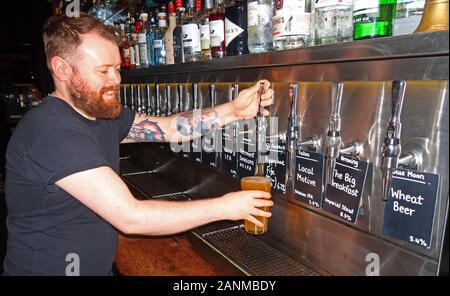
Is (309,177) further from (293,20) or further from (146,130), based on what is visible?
(146,130)

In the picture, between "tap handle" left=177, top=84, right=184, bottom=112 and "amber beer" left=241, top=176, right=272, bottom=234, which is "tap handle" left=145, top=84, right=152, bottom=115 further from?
"amber beer" left=241, top=176, right=272, bottom=234

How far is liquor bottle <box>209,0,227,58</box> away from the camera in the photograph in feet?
5.14

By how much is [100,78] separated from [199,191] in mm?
876

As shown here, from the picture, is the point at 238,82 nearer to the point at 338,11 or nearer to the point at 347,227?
the point at 338,11

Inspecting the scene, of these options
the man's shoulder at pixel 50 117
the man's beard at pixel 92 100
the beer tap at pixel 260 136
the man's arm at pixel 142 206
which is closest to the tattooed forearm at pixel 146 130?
the man's beard at pixel 92 100

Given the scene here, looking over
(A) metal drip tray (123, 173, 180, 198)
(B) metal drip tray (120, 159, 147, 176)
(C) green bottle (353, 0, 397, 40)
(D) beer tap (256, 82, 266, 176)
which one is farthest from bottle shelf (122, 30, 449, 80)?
(B) metal drip tray (120, 159, 147, 176)

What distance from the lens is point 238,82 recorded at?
162 cm

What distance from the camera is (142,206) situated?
3.91ft

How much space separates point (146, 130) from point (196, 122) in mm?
319

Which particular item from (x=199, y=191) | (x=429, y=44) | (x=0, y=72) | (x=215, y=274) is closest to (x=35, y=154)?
(x=215, y=274)

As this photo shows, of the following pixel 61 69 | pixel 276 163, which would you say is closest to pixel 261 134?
pixel 276 163

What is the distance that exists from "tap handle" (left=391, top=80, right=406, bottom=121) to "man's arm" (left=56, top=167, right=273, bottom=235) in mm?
479

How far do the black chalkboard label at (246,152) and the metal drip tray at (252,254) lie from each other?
26 centimetres

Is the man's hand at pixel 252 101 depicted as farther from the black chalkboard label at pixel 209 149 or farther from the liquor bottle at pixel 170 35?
the liquor bottle at pixel 170 35
